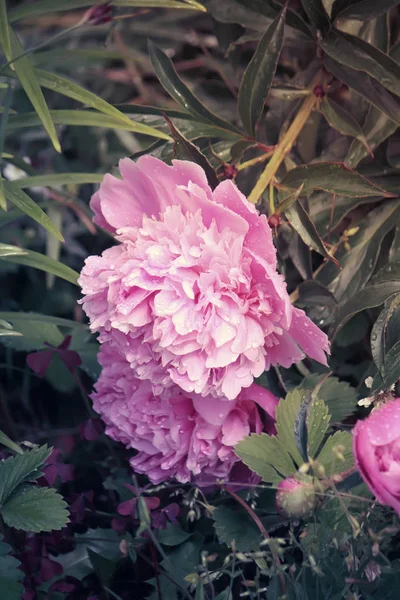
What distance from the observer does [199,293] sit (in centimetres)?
57

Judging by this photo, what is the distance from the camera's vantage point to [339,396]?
26.6 inches

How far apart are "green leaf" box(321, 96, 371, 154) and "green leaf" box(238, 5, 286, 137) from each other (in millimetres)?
85

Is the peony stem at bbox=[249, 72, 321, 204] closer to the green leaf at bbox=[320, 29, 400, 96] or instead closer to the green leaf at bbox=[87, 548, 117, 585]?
the green leaf at bbox=[320, 29, 400, 96]

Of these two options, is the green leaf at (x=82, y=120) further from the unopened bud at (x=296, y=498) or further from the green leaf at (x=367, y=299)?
the unopened bud at (x=296, y=498)

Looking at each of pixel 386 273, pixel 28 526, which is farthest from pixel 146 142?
pixel 28 526

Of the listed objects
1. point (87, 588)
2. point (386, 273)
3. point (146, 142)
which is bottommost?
point (87, 588)

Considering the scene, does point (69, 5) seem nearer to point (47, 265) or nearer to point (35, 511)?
point (47, 265)

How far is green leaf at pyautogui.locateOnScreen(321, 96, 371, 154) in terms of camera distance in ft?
2.37

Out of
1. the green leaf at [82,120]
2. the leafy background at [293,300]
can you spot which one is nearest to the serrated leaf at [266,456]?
the leafy background at [293,300]

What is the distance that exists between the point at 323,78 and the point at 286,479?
0.46 metres

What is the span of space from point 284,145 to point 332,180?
10 cm

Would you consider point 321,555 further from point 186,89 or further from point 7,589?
point 186,89

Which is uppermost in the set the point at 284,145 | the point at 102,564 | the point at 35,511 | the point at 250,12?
the point at 250,12

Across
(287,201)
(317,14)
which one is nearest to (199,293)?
(287,201)
